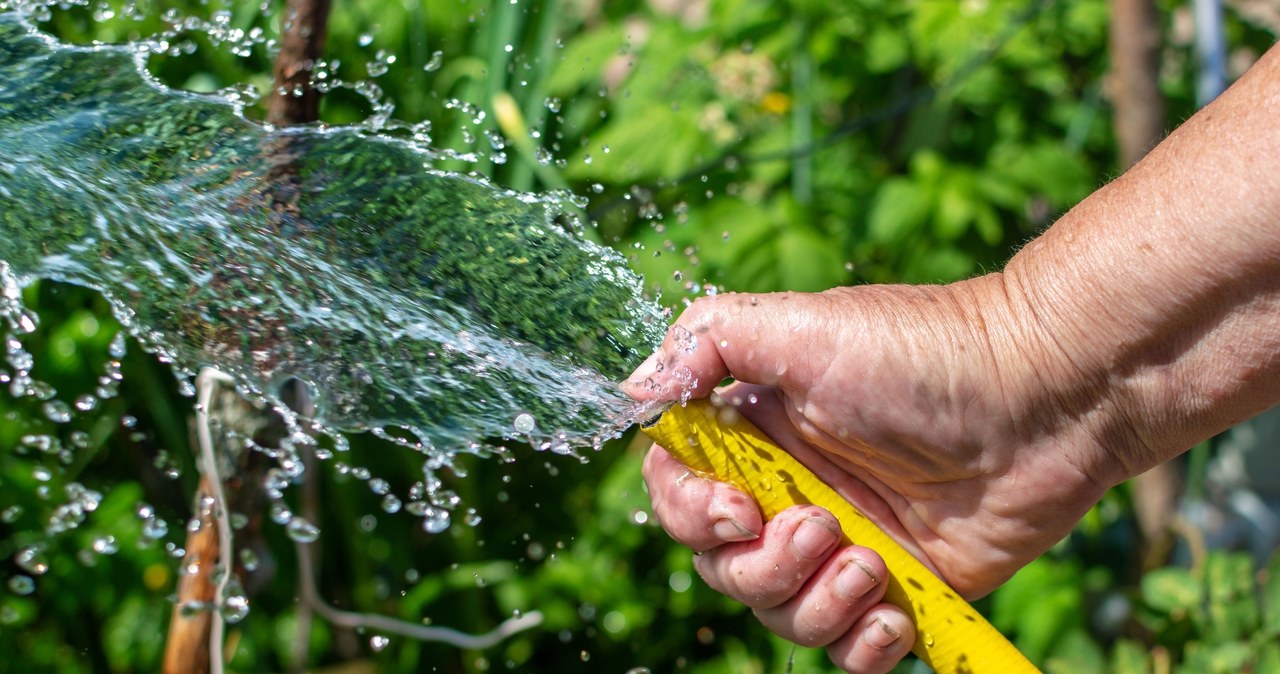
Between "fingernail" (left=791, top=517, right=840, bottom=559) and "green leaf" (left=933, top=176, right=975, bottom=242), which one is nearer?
"fingernail" (left=791, top=517, right=840, bottom=559)

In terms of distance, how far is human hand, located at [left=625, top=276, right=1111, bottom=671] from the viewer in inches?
55.1

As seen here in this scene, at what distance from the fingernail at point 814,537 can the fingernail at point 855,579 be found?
0.03 m

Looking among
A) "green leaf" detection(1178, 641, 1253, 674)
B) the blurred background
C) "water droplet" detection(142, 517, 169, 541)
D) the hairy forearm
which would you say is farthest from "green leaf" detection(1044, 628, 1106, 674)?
"water droplet" detection(142, 517, 169, 541)

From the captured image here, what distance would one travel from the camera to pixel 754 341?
140 centimetres

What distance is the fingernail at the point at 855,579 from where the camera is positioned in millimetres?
1383

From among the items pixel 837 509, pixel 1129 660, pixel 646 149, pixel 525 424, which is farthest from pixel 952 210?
pixel 525 424

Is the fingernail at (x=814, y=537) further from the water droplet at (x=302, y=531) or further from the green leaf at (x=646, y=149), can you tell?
the green leaf at (x=646, y=149)

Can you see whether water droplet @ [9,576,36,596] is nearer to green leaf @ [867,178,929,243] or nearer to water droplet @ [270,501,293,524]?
water droplet @ [270,501,293,524]

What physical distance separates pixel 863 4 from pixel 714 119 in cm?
40

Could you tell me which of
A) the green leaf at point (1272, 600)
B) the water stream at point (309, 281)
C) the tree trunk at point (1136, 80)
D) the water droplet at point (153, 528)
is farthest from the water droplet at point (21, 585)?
the tree trunk at point (1136, 80)

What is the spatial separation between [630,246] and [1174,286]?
1.04 meters

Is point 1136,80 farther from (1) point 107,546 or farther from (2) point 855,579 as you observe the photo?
(1) point 107,546

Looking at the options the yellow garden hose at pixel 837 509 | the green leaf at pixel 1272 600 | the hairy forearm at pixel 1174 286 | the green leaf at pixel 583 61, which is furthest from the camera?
the green leaf at pixel 583 61

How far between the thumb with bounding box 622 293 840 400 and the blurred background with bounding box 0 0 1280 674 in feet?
2.13
